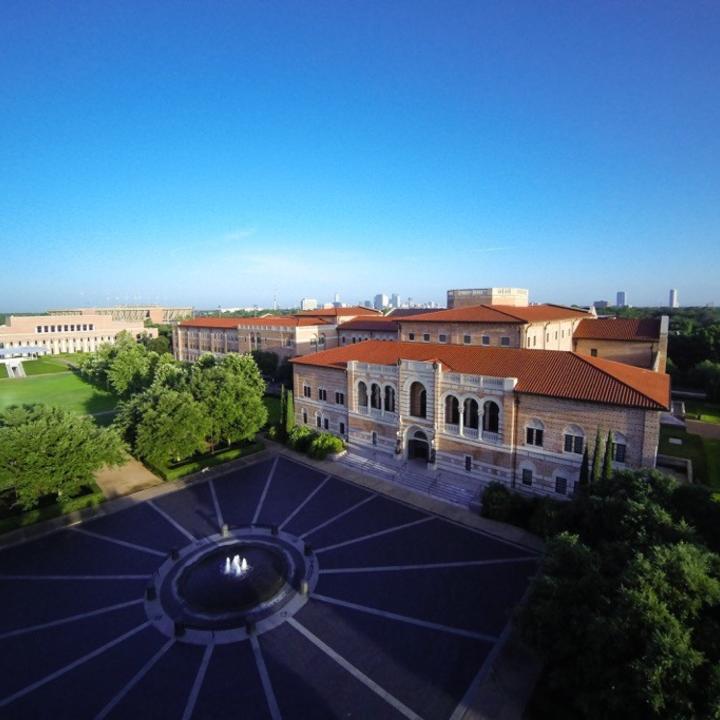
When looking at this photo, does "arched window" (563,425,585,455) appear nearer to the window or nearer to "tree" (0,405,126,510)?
the window

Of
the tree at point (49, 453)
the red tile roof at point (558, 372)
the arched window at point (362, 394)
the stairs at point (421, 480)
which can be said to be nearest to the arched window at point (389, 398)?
the red tile roof at point (558, 372)

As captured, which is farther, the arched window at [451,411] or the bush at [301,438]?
the bush at [301,438]

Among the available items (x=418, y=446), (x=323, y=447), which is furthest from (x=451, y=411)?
(x=323, y=447)

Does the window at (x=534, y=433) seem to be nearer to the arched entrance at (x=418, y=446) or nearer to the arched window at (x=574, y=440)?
the arched window at (x=574, y=440)

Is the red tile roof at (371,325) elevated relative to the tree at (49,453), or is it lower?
elevated

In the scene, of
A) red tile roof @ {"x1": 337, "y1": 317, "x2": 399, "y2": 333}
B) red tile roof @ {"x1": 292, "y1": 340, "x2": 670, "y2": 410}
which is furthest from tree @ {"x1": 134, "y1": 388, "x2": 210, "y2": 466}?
red tile roof @ {"x1": 337, "y1": 317, "x2": 399, "y2": 333}

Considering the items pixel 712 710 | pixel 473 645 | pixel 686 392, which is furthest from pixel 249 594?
pixel 686 392

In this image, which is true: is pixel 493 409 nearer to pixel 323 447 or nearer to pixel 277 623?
pixel 323 447

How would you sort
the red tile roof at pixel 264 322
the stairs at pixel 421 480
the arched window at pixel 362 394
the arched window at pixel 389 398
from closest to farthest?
the stairs at pixel 421 480
the arched window at pixel 389 398
the arched window at pixel 362 394
the red tile roof at pixel 264 322
